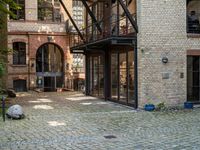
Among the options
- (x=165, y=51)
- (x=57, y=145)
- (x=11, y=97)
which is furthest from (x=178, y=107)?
(x=11, y=97)

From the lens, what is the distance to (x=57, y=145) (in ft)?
30.3

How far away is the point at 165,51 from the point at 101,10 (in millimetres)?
5851

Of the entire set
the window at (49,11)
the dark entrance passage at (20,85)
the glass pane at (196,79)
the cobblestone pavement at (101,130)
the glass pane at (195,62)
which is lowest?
the cobblestone pavement at (101,130)

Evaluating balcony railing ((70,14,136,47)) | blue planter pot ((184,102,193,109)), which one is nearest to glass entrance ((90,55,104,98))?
balcony railing ((70,14,136,47))

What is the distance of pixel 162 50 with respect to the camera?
1644 centimetres

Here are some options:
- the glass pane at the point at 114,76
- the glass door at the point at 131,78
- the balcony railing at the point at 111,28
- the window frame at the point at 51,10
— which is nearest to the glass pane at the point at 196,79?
the glass door at the point at 131,78

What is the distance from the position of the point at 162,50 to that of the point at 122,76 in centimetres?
263

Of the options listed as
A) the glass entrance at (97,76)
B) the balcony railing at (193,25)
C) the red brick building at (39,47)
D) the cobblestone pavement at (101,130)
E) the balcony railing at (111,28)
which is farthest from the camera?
the red brick building at (39,47)

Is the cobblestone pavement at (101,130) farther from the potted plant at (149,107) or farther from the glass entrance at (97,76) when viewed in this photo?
the glass entrance at (97,76)

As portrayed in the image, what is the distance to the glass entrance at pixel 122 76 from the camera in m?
17.2

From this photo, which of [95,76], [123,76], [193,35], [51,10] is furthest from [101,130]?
[51,10]

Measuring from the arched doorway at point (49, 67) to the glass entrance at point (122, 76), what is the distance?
1222 cm

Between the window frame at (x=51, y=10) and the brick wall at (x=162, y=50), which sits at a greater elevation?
the window frame at (x=51, y=10)

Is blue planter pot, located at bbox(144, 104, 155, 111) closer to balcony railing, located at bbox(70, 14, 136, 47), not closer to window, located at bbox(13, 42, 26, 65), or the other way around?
balcony railing, located at bbox(70, 14, 136, 47)
